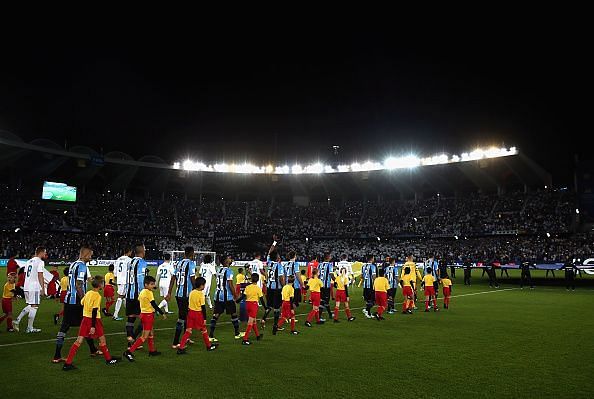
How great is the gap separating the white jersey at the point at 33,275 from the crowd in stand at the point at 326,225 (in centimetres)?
4041

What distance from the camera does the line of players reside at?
9.08 m

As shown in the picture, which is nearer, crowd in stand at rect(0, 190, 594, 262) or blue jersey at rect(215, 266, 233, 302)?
blue jersey at rect(215, 266, 233, 302)

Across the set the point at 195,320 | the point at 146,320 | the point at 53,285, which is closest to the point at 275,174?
the point at 53,285

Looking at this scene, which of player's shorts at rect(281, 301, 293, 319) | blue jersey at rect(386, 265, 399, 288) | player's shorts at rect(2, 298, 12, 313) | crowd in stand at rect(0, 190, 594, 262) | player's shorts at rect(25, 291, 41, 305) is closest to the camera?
player's shorts at rect(25, 291, 41, 305)


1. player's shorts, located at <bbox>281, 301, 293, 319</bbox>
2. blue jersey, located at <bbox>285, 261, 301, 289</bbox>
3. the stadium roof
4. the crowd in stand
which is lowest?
player's shorts, located at <bbox>281, 301, 293, 319</bbox>

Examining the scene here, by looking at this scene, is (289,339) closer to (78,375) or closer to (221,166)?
(78,375)

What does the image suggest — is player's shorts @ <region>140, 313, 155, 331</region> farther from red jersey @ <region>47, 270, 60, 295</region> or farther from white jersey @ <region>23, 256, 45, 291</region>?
red jersey @ <region>47, 270, 60, 295</region>

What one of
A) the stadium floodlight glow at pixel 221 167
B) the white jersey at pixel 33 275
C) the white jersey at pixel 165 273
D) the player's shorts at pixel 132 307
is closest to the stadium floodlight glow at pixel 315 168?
the stadium floodlight glow at pixel 221 167

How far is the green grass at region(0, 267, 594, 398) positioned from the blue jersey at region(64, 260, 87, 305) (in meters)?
1.26

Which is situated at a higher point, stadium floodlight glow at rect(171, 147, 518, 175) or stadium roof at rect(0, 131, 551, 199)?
stadium floodlight glow at rect(171, 147, 518, 175)

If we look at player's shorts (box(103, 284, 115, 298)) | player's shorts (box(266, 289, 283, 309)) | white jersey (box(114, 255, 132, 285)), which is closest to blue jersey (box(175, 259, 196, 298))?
player's shorts (box(266, 289, 283, 309))

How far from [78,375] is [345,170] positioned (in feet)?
182

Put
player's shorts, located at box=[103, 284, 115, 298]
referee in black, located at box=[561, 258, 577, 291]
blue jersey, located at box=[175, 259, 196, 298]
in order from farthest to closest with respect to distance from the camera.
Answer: referee in black, located at box=[561, 258, 577, 291] < player's shorts, located at box=[103, 284, 115, 298] < blue jersey, located at box=[175, 259, 196, 298]

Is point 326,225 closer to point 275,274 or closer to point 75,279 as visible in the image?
point 275,274
